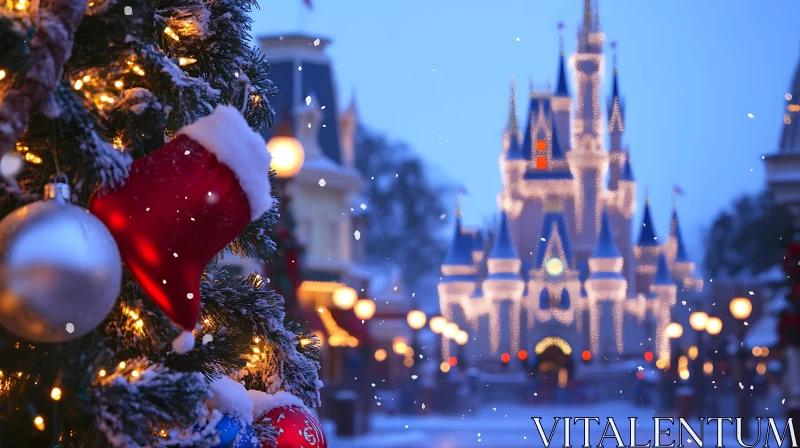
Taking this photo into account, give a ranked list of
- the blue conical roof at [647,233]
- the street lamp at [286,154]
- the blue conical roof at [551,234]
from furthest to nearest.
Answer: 1. the blue conical roof at [551,234]
2. the blue conical roof at [647,233]
3. the street lamp at [286,154]

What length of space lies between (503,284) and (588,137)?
5.81 metres

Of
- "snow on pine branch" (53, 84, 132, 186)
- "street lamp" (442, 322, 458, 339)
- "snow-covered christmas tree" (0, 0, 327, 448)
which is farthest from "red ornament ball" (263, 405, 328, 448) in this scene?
"street lamp" (442, 322, 458, 339)

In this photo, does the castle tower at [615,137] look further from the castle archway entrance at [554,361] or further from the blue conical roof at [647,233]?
the castle archway entrance at [554,361]

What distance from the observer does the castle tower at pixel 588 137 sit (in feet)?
124

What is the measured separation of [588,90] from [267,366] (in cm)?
3740

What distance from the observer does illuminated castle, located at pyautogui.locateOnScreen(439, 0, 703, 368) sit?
37.8m

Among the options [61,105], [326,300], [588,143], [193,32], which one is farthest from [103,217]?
[588,143]

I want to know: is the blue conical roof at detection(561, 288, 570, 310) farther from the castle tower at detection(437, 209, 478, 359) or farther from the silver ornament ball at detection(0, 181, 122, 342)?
the silver ornament ball at detection(0, 181, 122, 342)

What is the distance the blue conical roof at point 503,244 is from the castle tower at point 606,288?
273 cm

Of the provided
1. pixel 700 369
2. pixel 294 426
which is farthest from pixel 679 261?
pixel 294 426

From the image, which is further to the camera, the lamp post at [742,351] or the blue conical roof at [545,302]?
the blue conical roof at [545,302]

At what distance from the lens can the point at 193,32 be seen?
264 cm

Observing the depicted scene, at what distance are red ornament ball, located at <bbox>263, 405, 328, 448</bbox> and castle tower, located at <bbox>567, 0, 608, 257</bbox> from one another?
1392 inches

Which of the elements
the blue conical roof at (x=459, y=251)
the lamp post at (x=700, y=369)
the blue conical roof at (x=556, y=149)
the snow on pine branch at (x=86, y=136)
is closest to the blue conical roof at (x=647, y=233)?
the blue conical roof at (x=556, y=149)
